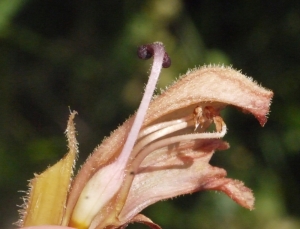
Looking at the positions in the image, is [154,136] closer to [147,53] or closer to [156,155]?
[156,155]

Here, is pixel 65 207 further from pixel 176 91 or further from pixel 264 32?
pixel 264 32

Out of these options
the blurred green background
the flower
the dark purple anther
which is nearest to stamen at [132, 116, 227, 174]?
the flower

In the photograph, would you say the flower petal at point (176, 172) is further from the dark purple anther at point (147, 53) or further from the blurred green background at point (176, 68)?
the blurred green background at point (176, 68)

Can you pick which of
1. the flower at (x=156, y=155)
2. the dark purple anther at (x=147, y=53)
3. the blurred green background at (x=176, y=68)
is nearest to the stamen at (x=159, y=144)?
the flower at (x=156, y=155)

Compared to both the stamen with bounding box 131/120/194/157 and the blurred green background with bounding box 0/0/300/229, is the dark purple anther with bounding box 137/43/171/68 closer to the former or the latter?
the stamen with bounding box 131/120/194/157

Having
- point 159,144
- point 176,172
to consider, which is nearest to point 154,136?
point 159,144

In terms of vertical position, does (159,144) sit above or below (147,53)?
below
